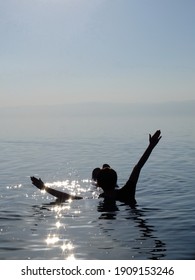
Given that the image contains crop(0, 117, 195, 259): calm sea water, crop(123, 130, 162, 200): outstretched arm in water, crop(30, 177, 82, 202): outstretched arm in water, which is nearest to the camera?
crop(0, 117, 195, 259): calm sea water

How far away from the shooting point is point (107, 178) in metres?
12.3

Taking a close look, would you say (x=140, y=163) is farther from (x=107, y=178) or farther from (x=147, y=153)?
(x=107, y=178)

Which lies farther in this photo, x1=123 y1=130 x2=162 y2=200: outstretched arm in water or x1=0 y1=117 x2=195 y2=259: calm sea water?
x1=123 y1=130 x2=162 y2=200: outstretched arm in water

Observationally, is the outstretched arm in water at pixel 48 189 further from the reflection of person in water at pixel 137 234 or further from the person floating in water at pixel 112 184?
the reflection of person in water at pixel 137 234

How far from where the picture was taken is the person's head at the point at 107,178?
1216 cm

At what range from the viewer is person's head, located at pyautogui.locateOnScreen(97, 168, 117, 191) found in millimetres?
12156

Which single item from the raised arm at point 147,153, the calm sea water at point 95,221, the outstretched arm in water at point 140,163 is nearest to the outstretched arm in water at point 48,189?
the calm sea water at point 95,221

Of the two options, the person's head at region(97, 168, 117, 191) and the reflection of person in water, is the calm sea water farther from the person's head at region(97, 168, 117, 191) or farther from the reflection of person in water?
the person's head at region(97, 168, 117, 191)

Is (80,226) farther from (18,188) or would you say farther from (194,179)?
(194,179)

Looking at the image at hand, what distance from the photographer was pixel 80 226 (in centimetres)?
1284

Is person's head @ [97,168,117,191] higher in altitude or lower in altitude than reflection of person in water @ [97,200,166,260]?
higher

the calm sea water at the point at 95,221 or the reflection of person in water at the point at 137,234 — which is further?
the calm sea water at the point at 95,221

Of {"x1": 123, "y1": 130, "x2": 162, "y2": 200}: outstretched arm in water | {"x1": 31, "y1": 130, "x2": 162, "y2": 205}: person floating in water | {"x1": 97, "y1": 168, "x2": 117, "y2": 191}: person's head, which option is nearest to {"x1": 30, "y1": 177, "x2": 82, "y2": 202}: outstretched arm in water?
{"x1": 31, "y1": 130, "x2": 162, "y2": 205}: person floating in water
